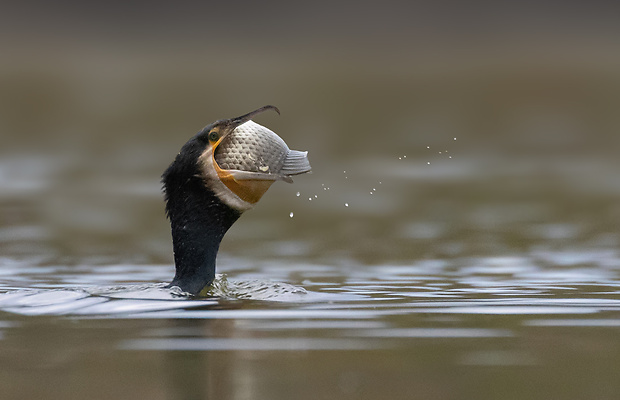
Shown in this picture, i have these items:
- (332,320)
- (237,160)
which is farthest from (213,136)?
(332,320)

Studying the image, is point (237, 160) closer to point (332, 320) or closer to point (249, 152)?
point (249, 152)

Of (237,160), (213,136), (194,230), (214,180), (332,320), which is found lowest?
(332,320)

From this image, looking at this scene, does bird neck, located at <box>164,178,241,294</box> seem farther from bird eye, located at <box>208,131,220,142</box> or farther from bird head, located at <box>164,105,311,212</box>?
bird eye, located at <box>208,131,220,142</box>

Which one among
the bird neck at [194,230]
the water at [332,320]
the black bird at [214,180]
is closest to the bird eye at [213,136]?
the black bird at [214,180]

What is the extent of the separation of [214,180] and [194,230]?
1.05 ft

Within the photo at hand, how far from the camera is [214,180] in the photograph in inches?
255

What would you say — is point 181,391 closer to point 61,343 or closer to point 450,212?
point 61,343

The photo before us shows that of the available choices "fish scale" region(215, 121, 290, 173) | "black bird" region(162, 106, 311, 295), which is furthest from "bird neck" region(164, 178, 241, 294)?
"fish scale" region(215, 121, 290, 173)

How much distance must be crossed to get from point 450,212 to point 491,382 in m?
8.92

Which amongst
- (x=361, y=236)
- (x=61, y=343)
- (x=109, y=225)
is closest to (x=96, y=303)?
(x=61, y=343)

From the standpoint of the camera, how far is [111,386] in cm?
387

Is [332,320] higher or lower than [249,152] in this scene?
lower

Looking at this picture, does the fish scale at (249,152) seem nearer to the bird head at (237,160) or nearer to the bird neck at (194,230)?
the bird head at (237,160)

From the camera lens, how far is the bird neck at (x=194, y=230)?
660cm
